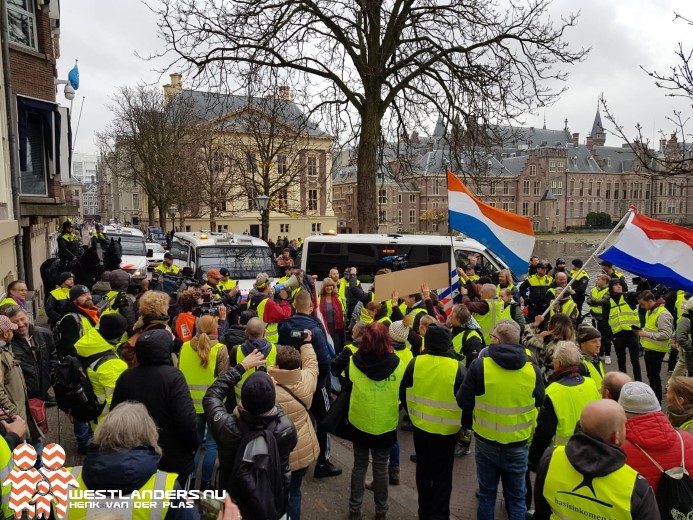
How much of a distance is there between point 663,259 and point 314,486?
4.81 m

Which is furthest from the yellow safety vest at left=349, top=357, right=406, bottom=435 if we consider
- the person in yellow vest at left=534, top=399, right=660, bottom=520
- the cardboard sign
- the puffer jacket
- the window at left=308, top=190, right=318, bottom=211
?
the window at left=308, top=190, right=318, bottom=211

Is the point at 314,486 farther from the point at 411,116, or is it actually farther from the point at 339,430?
the point at 411,116

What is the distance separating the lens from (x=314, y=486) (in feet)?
18.0

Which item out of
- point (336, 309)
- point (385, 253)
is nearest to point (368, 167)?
point (385, 253)

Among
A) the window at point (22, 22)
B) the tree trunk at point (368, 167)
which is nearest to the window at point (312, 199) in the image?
the window at point (22, 22)

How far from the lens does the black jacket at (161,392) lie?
378 centimetres

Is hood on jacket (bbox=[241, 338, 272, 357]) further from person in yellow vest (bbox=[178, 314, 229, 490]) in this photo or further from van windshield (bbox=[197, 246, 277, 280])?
van windshield (bbox=[197, 246, 277, 280])

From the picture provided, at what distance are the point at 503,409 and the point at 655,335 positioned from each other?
15.4 ft

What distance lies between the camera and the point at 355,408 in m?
4.67

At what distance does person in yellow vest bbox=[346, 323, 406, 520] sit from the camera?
4520 mm

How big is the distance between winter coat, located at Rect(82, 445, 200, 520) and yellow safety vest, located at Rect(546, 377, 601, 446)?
2.96 m

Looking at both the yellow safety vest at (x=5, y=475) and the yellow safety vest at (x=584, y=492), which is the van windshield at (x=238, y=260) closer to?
the yellow safety vest at (x=5, y=475)

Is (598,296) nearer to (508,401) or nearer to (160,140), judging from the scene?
(508,401)

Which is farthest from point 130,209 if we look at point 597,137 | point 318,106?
point 597,137
